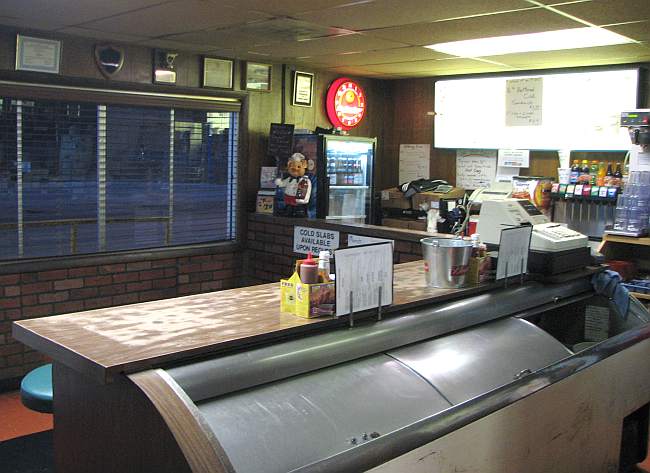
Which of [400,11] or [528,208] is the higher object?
[400,11]

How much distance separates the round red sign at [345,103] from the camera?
22.4 ft

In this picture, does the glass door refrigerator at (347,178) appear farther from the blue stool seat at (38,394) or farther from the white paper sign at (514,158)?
the blue stool seat at (38,394)

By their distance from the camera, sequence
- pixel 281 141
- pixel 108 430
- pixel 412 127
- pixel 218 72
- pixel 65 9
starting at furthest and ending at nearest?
pixel 412 127, pixel 281 141, pixel 218 72, pixel 65 9, pixel 108 430

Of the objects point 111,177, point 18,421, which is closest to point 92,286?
point 111,177

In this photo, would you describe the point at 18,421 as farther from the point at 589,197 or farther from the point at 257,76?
the point at 589,197

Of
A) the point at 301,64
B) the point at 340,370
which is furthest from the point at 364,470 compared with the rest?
the point at 301,64

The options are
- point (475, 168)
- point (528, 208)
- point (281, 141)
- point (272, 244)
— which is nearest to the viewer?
point (528, 208)

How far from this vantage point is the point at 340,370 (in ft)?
7.12

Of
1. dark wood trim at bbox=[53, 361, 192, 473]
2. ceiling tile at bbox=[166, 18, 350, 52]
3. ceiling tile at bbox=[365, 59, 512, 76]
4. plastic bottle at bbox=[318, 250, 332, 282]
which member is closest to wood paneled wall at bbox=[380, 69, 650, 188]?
ceiling tile at bbox=[365, 59, 512, 76]

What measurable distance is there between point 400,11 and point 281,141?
2.52 metres

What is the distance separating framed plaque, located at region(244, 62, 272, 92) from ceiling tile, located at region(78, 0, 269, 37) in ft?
4.49

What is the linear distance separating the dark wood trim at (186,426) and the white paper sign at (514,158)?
5.29m

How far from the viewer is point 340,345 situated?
7.16 feet

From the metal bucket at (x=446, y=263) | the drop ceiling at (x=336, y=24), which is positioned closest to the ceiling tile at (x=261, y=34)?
the drop ceiling at (x=336, y=24)
